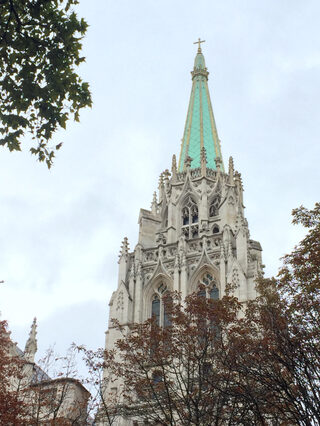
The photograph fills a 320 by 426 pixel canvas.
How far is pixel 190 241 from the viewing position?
45969 millimetres

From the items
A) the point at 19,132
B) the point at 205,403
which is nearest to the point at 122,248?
the point at 205,403

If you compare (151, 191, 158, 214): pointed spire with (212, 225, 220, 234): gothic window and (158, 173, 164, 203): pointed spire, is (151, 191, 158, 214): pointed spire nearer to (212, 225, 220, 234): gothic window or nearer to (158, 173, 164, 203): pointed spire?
(158, 173, 164, 203): pointed spire

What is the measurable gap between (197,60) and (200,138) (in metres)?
15.8

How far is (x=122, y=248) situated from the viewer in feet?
156

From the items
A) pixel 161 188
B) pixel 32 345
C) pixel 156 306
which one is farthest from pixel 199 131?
pixel 32 345

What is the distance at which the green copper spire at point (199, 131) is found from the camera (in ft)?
187

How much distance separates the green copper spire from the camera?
56.9 meters

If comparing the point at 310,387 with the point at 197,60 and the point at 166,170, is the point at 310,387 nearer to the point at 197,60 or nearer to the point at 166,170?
the point at 166,170

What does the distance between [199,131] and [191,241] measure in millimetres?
16324

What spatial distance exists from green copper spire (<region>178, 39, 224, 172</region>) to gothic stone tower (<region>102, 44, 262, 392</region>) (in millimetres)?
98

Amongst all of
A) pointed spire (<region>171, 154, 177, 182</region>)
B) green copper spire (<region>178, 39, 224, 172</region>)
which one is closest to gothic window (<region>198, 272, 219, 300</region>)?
pointed spire (<region>171, 154, 177, 182</region>)

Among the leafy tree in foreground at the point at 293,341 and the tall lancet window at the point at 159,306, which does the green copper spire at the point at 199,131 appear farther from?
the leafy tree in foreground at the point at 293,341

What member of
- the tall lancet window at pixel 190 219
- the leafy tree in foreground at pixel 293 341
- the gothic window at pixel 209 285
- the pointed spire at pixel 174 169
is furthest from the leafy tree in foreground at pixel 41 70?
the pointed spire at pixel 174 169

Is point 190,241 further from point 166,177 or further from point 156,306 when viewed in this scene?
point 166,177
